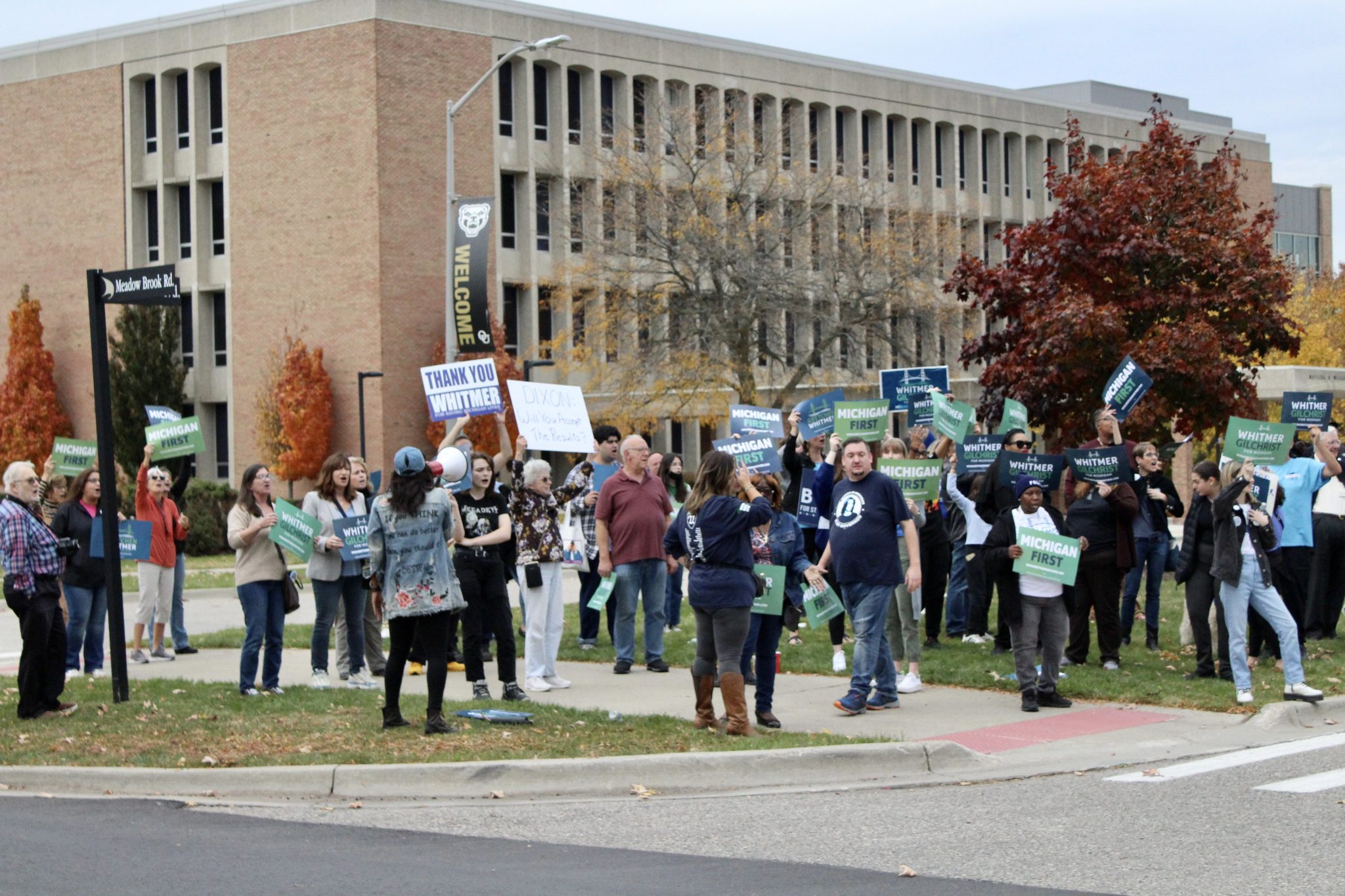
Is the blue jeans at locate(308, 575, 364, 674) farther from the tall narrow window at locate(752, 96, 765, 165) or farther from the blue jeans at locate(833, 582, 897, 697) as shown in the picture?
the tall narrow window at locate(752, 96, 765, 165)

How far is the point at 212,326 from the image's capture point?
1907 inches

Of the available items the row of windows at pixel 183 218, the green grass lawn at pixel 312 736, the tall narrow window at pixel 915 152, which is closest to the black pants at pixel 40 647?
the green grass lawn at pixel 312 736

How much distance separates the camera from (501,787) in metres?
9.32

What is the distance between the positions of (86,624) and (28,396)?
37.0 m

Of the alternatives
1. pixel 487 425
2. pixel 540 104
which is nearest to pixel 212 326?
pixel 487 425

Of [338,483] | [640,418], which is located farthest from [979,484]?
[640,418]

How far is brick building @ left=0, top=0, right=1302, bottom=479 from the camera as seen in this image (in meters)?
43.8

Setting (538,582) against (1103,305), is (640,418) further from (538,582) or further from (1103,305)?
(538,582)

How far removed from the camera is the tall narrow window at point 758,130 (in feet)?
143

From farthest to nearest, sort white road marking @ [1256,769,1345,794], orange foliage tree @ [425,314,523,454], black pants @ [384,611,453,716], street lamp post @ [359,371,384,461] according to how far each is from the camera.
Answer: orange foliage tree @ [425,314,523,454] < street lamp post @ [359,371,384,461] < black pants @ [384,611,453,716] < white road marking @ [1256,769,1345,794]

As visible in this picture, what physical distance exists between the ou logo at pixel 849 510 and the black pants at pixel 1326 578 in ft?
21.5

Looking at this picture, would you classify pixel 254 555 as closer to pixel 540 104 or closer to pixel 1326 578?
pixel 1326 578

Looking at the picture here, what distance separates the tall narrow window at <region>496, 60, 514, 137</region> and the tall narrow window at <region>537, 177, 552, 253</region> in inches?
70.4

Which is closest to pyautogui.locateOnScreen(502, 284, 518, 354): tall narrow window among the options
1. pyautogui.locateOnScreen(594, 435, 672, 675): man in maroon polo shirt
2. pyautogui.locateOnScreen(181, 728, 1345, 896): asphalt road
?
pyautogui.locateOnScreen(594, 435, 672, 675): man in maroon polo shirt
